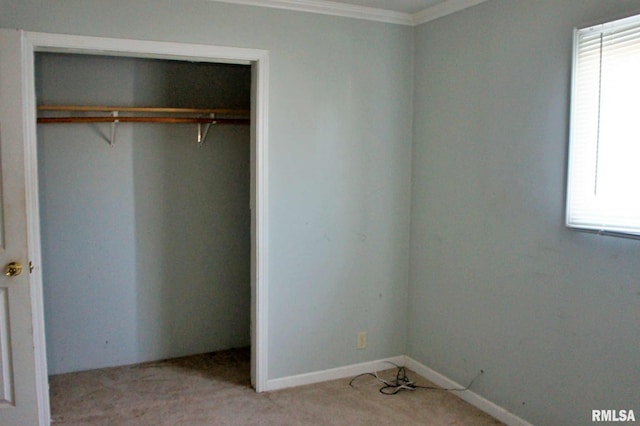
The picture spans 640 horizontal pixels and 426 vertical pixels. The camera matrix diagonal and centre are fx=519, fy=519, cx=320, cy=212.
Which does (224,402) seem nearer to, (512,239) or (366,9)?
(512,239)

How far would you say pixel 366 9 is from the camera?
3.46 meters

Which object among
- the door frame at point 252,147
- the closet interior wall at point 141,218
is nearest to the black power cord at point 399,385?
the door frame at point 252,147

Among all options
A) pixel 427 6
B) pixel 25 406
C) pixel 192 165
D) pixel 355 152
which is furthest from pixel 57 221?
pixel 427 6

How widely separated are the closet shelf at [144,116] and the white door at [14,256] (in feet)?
2.80

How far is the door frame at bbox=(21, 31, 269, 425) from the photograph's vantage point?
272 centimetres

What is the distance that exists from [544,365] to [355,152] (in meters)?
1.75

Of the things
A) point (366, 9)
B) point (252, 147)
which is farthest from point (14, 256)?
point (366, 9)

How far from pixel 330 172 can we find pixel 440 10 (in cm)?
127

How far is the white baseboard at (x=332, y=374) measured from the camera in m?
3.44

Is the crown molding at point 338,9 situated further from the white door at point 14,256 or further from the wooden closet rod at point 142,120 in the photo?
the white door at point 14,256

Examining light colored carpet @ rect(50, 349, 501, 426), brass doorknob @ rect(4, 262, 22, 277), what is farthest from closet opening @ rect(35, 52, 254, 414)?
brass doorknob @ rect(4, 262, 22, 277)

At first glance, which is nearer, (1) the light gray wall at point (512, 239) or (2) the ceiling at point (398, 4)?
(1) the light gray wall at point (512, 239)

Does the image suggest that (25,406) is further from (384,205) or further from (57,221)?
(384,205)

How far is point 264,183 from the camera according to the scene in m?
3.29
